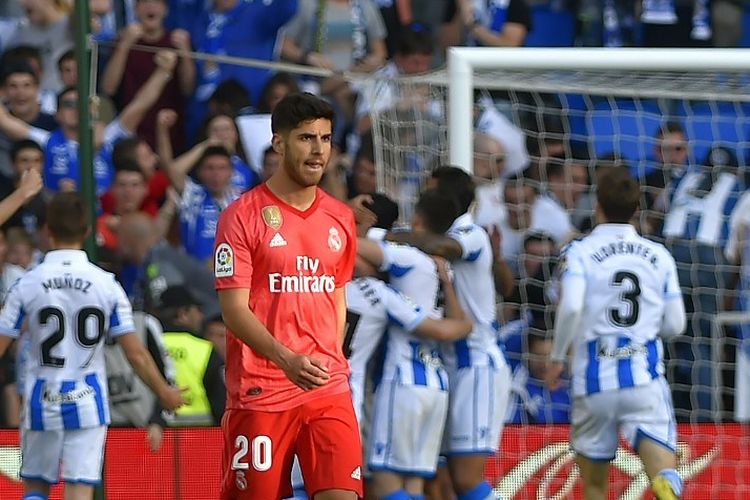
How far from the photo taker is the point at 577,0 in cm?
1359

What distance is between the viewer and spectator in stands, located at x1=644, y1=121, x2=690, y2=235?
11562 mm

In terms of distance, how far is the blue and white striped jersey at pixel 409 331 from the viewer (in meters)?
8.40

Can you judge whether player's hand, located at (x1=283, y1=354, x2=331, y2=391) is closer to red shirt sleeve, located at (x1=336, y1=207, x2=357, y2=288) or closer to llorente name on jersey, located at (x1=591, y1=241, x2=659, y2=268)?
red shirt sleeve, located at (x1=336, y1=207, x2=357, y2=288)

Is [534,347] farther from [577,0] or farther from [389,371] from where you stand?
[577,0]

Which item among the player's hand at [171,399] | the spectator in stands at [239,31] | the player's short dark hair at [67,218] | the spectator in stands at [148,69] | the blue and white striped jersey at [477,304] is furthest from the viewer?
the spectator in stands at [239,31]

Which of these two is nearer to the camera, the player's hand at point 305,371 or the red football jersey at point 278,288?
the player's hand at point 305,371

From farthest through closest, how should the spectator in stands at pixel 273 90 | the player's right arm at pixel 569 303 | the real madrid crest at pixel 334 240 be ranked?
the spectator in stands at pixel 273 90 < the player's right arm at pixel 569 303 < the real madrid crest at pixel 334 240

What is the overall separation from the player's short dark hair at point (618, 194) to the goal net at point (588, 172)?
4.25 feet

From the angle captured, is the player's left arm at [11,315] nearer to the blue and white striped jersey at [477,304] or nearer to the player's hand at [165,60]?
the blue and white striped jersey at [477,304]

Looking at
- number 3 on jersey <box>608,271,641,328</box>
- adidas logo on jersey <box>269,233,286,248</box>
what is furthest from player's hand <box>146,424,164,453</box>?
adidas logo on jersey <box>269,233,286,248</box>

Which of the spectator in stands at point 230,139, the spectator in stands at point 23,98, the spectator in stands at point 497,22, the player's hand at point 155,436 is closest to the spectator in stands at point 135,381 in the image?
the player's hand at point 155,436

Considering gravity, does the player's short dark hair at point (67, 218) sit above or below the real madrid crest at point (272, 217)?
above

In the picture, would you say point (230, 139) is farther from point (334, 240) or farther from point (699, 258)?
point (334, 240)

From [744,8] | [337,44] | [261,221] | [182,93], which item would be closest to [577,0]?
[744,8]
